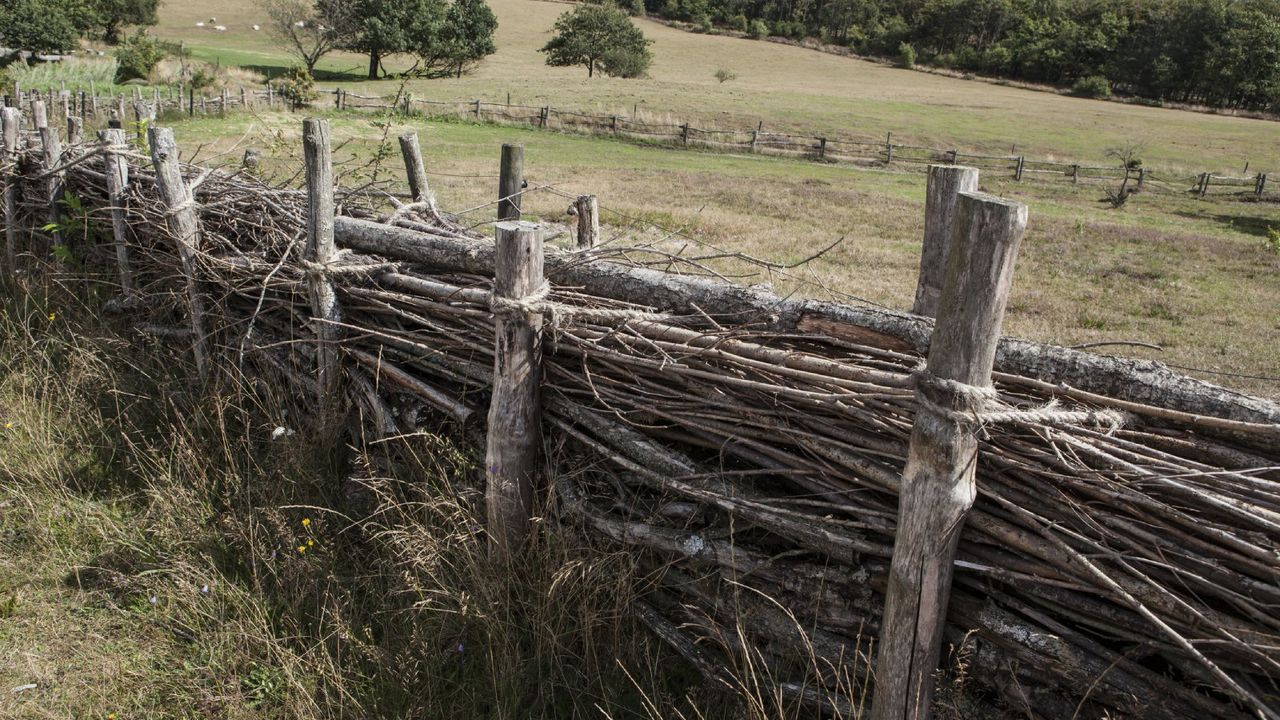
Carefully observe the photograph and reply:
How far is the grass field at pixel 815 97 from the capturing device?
132 feet

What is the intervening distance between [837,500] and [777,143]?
1231 inches

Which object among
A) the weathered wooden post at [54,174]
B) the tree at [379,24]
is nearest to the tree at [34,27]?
the tree at [379,24]

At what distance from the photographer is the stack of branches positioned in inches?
87.0

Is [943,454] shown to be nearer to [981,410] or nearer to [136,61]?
[981,410]

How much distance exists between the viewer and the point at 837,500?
2770 millimetres

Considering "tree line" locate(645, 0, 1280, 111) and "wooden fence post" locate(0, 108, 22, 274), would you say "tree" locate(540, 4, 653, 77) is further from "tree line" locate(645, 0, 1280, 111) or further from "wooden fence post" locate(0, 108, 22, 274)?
"wooden fence post" locate(0, 108, 22, 274)

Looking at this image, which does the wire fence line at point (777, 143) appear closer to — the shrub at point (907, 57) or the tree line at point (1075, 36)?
the tree line at point (1075, 36)

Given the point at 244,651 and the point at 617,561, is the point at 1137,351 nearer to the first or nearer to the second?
the point at 617,561

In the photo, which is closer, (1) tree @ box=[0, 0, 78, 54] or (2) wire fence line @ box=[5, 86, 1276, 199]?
A: (2) wire fence line @ box=[5, 86, 1276, 199]

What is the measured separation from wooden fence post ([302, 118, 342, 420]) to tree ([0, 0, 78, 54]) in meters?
54.6

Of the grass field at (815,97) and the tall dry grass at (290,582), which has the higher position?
the grass field at (815,97)

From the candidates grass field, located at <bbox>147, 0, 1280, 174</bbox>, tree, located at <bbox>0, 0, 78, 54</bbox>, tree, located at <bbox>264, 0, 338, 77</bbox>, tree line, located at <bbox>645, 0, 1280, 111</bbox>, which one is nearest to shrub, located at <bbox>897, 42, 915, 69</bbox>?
tree line, located at <bbox>645, 0, 1280, 111</bbox>

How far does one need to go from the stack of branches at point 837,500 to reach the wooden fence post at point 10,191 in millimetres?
3542

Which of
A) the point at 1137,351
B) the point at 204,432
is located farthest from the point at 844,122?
the point at 204,432
